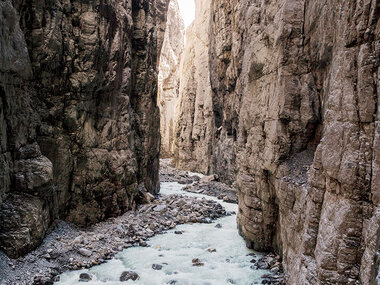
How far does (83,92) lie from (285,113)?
1075cm

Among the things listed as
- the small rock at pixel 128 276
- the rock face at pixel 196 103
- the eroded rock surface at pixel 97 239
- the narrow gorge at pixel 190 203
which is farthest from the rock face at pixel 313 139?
the rock face at pixel 196 103

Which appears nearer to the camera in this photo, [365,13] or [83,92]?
[365,13]

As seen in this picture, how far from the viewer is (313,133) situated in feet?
38.8

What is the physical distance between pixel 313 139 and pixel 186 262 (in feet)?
25.3

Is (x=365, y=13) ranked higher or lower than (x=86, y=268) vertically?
higher

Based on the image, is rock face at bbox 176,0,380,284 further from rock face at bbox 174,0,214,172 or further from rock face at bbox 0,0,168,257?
rock face at bbox 174,0,214,172

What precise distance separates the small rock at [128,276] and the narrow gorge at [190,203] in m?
0.04

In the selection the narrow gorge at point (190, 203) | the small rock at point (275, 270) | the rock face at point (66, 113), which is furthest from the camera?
the small rock at point (275, 270)

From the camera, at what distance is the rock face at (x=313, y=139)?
6480 millimetres

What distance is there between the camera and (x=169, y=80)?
246ft

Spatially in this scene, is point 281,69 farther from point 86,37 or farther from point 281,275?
point 86,37

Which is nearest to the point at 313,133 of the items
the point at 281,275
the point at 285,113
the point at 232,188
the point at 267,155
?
the point at 285,113

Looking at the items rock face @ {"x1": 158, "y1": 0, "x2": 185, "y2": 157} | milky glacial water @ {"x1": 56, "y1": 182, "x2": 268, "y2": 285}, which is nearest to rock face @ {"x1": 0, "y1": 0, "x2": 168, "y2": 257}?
milky glacial water @ {"x1": 56, "y1": 182, "x2": 268, "y2": 285}

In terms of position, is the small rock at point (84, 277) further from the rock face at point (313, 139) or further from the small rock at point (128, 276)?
the rock face at point (313, 139)
